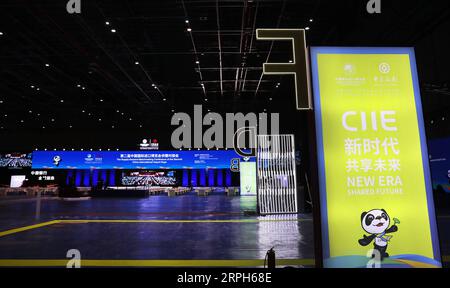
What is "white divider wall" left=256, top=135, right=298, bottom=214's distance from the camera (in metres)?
9.04

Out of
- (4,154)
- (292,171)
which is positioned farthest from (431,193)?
(4,154)

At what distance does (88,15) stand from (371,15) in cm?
802

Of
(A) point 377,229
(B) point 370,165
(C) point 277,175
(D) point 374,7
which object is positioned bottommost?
(A) point 377,229

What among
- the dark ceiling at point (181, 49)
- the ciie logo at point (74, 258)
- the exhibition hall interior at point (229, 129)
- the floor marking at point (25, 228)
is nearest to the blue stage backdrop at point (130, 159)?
the exhibition hall interior at point (229, 129)

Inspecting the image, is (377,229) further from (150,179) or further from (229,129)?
(150,179)

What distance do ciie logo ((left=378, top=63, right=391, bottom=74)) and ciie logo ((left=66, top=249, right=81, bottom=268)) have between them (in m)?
4.15

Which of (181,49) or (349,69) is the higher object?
(181,49)

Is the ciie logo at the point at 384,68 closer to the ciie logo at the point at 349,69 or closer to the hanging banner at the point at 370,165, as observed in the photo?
the hanging banner at the point at 370,165

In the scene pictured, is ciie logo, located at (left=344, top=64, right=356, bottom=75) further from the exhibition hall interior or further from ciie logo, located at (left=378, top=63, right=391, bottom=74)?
ciie logo, located at (left=378, top=63, right=391, bottom=74)

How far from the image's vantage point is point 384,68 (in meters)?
2.59

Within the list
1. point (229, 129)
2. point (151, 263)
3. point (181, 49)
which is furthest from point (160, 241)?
point (229, 129)

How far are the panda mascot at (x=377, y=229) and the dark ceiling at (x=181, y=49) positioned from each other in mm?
3852

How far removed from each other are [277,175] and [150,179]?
55.2 ft

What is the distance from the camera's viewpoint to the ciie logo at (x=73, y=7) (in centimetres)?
745
